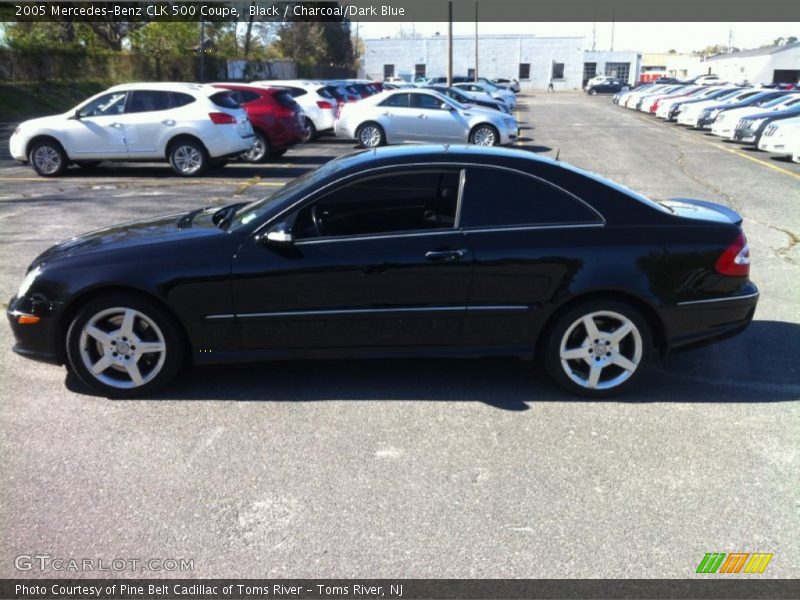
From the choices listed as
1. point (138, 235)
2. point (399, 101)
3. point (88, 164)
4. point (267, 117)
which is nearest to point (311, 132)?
point (399, 101)

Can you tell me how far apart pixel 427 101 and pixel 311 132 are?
4.31m

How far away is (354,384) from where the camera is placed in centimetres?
497

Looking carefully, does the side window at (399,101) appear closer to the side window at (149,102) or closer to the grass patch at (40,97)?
the side window at (149,102)

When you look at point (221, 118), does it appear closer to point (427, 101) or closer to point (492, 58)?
point (427, 101)

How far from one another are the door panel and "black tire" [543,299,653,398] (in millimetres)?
656

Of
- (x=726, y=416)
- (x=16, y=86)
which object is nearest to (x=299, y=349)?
(x=726, y=416)

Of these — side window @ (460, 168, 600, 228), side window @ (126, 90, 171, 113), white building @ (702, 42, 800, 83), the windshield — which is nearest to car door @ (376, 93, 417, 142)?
side window @ (126, 90, 171, 113)

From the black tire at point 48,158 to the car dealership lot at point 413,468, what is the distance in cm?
916

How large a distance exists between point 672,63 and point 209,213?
138m

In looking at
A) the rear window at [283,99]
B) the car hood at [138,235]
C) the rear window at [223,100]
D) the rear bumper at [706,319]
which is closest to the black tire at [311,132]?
the rear window at [283,99]

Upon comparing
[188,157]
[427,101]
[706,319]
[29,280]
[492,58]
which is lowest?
[706,319]

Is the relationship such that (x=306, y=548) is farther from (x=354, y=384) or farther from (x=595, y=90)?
(x=595, y=90)

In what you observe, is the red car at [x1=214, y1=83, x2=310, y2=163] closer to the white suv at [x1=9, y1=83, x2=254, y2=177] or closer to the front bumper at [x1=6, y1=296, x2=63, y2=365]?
the white suv at [x1=9, y1=83, x2=254, y2=177]

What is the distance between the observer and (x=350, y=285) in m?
4.54
